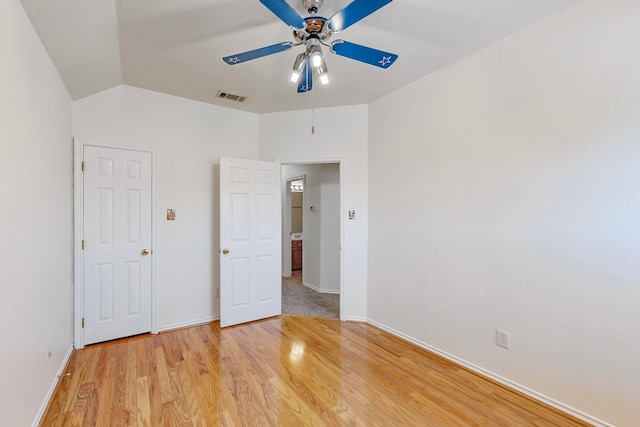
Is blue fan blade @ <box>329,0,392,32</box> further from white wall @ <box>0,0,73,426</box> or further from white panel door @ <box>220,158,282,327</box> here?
white panel door @ <box>220,158,282,327</box>

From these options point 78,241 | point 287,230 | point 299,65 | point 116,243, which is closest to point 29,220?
point 78,241

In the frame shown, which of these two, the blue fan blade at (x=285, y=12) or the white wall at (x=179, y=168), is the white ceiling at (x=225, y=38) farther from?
the blue fan blade at (x=285, y=12)

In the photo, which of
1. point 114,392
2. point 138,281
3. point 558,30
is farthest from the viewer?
point 138,281

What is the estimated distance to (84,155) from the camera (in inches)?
112

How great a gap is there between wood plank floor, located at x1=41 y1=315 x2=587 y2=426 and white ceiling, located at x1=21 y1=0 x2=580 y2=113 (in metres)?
2.48

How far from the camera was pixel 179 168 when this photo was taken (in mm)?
3369

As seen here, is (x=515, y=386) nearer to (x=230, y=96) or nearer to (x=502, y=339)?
(x=502, y=339)

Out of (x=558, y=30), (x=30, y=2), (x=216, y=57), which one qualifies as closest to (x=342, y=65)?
(x=216, y=57)

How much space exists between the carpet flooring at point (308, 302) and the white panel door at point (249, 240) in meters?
0.38

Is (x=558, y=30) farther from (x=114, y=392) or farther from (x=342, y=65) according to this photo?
(x=114, y=392)

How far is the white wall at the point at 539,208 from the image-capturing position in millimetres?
1740

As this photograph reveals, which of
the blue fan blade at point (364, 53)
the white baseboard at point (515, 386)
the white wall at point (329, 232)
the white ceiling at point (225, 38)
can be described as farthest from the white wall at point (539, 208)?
the white wall at point (329, 232)

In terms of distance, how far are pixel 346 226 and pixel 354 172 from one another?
0.67m

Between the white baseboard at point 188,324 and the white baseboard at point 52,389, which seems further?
the white baseboard at point 188,324
